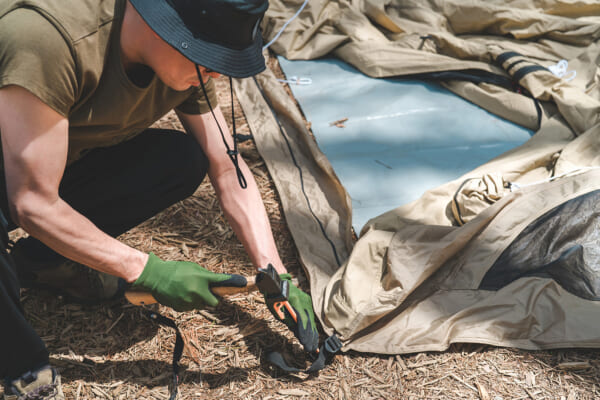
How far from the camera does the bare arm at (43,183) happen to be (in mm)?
1332

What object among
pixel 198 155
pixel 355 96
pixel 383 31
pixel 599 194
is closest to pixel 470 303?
pixel 599 194

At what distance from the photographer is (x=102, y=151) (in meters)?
1.92

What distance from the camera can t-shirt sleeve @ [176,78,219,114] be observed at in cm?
189

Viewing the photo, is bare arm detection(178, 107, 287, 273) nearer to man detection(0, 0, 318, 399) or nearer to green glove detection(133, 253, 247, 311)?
man detection(0, 0, 318, 399)

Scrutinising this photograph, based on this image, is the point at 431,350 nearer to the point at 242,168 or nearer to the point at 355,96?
the point at 242,168

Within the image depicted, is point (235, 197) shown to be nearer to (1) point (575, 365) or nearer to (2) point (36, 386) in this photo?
(2) point (36, 386)

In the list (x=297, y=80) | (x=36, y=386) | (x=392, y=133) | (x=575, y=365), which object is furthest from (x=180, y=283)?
(x=297, y=80)

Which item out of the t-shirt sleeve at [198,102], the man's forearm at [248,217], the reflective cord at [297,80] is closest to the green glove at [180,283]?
the man's forearm at [248,217]

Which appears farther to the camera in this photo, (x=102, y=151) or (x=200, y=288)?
(x=102, y=151)

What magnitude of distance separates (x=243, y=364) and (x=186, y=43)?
120cm

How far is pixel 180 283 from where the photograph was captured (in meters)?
1.69

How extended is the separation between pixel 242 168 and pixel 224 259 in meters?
0.53

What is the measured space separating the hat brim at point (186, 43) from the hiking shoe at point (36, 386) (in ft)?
3.74

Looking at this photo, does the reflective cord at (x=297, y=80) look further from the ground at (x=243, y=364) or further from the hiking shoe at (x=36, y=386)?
the hiking shoe at (x=36, y=386)
